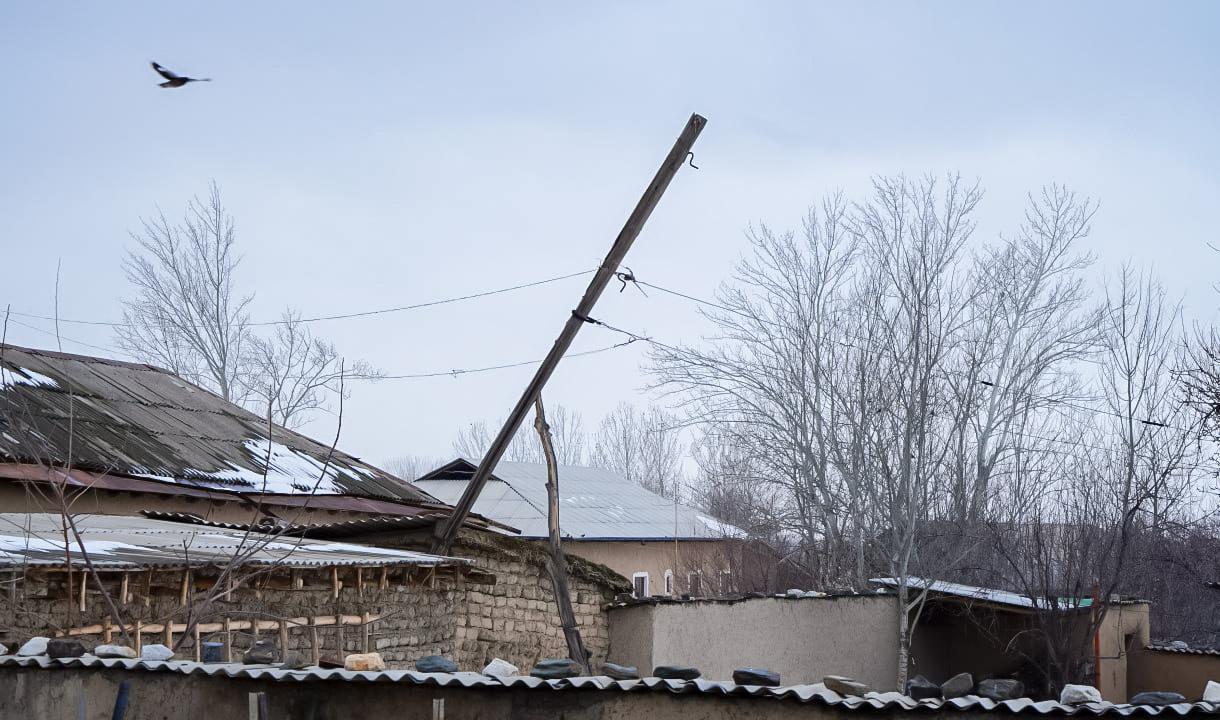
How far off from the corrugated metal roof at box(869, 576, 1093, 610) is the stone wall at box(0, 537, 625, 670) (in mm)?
4327

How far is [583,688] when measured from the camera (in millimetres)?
4574

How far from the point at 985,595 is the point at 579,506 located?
44.9 feet

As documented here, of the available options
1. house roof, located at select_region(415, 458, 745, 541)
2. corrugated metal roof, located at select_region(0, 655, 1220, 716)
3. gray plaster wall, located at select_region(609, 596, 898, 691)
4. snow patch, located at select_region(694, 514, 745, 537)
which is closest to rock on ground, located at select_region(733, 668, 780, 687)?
corrugated metal roof, located at select_region(0, 655, 1220, 716)

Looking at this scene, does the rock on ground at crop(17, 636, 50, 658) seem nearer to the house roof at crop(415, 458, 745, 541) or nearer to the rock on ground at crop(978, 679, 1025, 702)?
the rock on ground at crop(978, 679, 1025, 702)

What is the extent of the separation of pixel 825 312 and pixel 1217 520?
335 inches

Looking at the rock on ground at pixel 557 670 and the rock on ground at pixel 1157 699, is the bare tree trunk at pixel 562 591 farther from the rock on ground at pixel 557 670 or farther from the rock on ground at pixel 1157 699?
the rock on ground at pixel 1157 699

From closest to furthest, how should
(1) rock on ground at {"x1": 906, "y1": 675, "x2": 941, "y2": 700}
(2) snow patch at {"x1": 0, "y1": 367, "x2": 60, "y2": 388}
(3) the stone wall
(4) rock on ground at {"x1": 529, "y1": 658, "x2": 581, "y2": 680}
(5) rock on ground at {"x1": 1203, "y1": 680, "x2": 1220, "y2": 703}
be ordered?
1. (5) rock on ground at {"x1": 1203, "y1": 680, "x2": 1220, "y2": 703}
2. (1) rock on ground at {"x1": 906, "y1": 675, "x2": 941, "y2": 700}
3. (4) rock on ground at {"x1": 529, "y1": 658, "x2": 581, "y2": 680}
4. (3) the stone wall
5. (2) snow patch at {"x1": 0, "y1": 367, "x2": 60, "y2": 388}

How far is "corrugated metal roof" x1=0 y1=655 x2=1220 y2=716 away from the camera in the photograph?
4098 millimetres

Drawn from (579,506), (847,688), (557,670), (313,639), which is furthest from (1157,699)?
(579,506)

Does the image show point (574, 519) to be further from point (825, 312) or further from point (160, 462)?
point (160, 462)

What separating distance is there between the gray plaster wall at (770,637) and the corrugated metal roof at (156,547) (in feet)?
10.6

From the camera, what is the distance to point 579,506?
1067 inches

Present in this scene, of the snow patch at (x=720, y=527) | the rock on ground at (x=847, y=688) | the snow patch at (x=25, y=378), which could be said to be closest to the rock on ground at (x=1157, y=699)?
the rock on ground at (x=847, y=688)

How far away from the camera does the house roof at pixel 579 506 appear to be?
25.6 m
